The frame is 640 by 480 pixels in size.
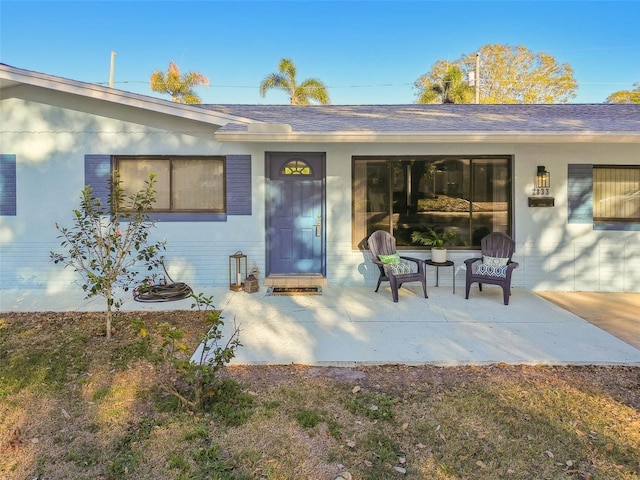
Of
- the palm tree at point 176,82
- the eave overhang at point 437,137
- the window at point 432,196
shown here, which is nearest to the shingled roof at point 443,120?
the eave overhang at point 437,137

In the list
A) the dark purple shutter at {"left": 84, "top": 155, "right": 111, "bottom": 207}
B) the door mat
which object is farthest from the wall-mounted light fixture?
the dark purple shutter at {"left": 84, "top": 155, "right": 111, "bottom": 207}

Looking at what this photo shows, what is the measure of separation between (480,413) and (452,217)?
4193 mm

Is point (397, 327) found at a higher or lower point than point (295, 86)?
lower

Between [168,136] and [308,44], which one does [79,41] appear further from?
[168,136]

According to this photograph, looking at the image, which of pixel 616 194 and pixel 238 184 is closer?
pixel 616 194

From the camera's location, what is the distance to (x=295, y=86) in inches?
810

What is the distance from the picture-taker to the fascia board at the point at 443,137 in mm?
5289

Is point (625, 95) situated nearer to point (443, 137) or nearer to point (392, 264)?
point (443, 137)

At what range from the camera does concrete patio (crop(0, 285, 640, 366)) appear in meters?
3.59

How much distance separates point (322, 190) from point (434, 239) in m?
1.98

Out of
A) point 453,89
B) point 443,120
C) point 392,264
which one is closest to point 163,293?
point 392,264

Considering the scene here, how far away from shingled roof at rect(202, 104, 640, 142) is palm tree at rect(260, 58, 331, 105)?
42.4 feet

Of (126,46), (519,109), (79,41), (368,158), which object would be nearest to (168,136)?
(368,158)

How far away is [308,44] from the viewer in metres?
18.1
